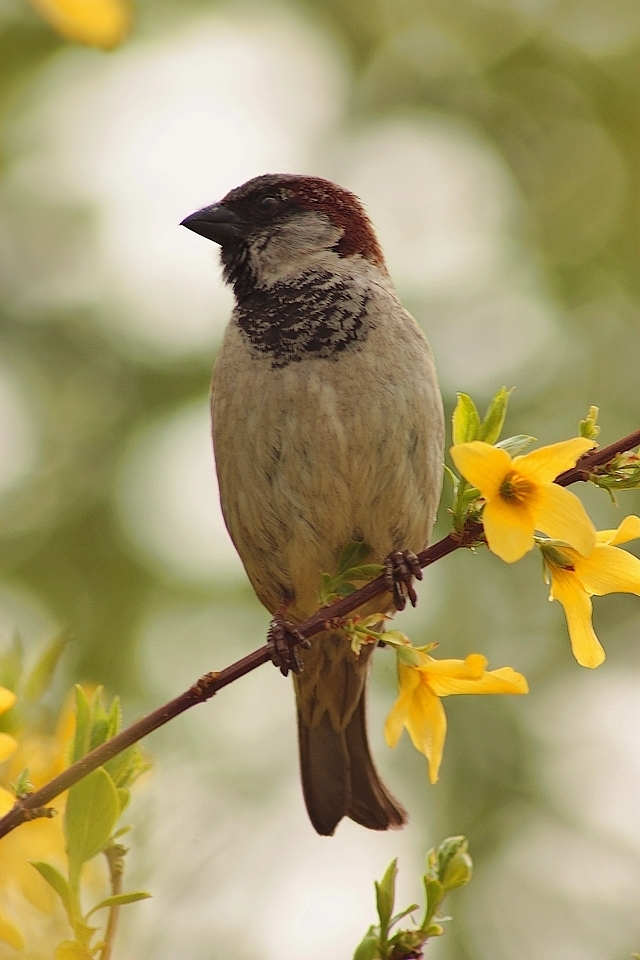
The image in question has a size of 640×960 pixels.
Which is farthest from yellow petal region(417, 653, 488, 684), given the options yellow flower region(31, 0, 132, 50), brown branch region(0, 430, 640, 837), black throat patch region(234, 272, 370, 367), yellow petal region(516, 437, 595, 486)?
black throat patch region(234, 272, 370, 367)

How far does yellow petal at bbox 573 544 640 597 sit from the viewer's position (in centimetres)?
158

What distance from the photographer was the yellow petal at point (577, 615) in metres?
1.63

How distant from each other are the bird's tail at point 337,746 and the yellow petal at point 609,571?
1419 millimetres

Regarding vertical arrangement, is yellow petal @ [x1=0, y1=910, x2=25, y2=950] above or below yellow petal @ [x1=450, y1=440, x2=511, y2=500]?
below

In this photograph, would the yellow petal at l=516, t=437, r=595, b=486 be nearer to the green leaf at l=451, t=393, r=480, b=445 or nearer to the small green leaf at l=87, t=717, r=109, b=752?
the green leaf at l=451, t=393, r=480, b=445

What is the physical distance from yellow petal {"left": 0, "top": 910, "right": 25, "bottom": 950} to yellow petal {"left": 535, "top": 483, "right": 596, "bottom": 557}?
0.80 meters

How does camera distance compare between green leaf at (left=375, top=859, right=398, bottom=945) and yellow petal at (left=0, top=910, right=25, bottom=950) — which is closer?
yellow petal at (left=0, top=910, right=25, bottom=950)

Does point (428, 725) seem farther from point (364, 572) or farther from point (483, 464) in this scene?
point (483, 464)

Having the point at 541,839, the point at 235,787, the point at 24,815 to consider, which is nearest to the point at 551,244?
the point at 541,839

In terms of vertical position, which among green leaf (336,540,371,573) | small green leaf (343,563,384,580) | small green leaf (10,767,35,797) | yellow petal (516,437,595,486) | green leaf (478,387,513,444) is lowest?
small green leaf (10,767,35,797)

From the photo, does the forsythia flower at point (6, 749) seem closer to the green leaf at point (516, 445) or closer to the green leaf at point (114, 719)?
the green leaf at point (114, 719)

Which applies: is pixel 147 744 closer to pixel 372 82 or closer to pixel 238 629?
pixel 238 629

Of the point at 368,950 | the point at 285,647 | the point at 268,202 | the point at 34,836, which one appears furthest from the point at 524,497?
the point at 268,202

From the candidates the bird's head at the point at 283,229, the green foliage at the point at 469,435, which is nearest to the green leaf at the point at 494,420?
the green foliage at the point at 469,435
